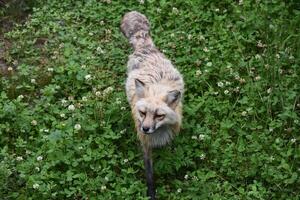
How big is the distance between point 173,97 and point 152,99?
278mm

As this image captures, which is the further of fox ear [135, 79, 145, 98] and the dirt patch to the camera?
the dirt patch

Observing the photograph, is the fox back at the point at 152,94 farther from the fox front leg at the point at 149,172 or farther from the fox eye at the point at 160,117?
the fox front leg at the point at 149,172

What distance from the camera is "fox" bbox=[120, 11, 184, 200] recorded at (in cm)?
729

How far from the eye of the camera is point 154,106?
285 inches

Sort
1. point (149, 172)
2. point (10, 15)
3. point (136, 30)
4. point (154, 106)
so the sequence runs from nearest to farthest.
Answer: point (154, 106) < point (149, 172) < point (136, 30) < point (10, 15)

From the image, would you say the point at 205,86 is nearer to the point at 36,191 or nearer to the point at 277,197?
the point at 277,197

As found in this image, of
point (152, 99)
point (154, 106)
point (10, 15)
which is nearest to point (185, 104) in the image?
point (152, 99)

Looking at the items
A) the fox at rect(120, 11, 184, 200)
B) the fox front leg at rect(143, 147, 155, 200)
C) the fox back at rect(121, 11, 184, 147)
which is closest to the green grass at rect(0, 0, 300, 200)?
the fox front leg at rect(143, 147, 155, 200)

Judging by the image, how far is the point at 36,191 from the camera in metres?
7.22

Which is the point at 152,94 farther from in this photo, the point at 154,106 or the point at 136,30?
the point at 136,30

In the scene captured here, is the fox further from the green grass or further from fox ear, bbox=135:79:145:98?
the green grass

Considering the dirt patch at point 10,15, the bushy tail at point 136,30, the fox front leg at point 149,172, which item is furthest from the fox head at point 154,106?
the dirt patch at point 10,15

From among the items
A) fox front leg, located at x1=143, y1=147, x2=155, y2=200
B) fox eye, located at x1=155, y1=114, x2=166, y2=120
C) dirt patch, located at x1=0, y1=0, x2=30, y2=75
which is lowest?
fox front leg, located at x1=143, y1=147, x2=155, y2=200

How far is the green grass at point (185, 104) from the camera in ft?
24.3
